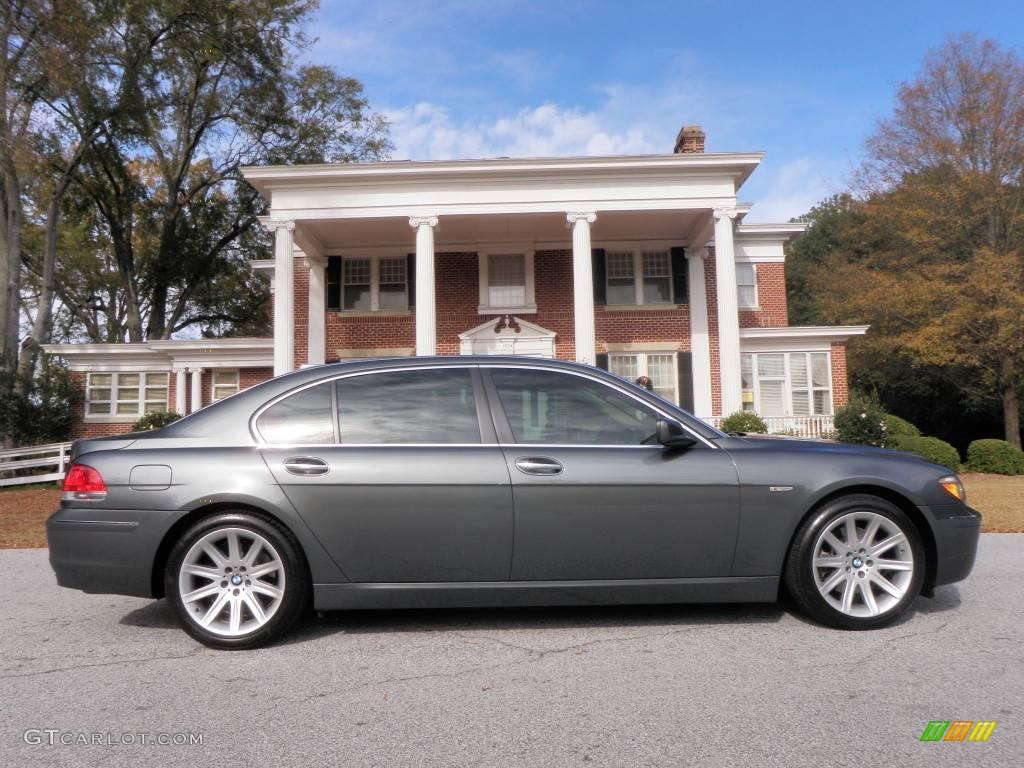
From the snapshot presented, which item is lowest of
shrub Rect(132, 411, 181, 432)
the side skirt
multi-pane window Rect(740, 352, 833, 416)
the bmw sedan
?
the side skirt

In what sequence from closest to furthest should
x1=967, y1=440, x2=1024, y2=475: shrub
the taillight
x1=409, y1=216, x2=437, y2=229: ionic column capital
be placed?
the taillight < x1=409, y1=216, x2=437, y2=229: ionic column capital < x1=967, y1=440, x2=1024, y2=475: shrub

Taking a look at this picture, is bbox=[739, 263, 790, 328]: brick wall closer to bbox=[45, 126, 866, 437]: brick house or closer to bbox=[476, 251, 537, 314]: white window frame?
bbox=[45, 126, 866, 437]: brick house

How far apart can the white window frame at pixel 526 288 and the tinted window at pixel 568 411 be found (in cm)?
1500

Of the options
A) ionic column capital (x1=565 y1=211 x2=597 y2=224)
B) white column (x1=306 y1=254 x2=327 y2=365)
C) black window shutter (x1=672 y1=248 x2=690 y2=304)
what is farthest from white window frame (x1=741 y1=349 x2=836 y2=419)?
white column (x1=306 y1=254 x2=327 y2=365)

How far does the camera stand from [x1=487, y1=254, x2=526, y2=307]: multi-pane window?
63.3 ft

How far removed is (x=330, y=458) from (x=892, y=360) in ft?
89.9

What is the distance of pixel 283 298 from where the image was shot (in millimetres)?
16922

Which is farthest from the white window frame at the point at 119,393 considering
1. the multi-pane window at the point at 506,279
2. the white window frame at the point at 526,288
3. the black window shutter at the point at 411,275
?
the multi-pane window at the point at 506,279

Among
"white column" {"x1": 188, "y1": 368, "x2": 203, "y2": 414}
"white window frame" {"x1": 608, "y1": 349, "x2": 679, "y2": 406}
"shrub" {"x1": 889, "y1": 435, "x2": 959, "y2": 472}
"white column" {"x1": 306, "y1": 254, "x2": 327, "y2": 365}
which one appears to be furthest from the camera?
"white column" {"x1": 188, "y1": 368, "x2": 203, "y2": 414}

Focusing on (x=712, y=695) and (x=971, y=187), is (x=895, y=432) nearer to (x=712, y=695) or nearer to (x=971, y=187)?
(x=971, y=187)

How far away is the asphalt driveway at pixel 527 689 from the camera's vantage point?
2.61 metres

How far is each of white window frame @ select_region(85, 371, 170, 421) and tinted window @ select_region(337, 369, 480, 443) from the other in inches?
781

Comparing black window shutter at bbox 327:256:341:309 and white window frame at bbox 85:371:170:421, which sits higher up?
black window shutter at bbox 327:256:341:309

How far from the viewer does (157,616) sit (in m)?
4.53
